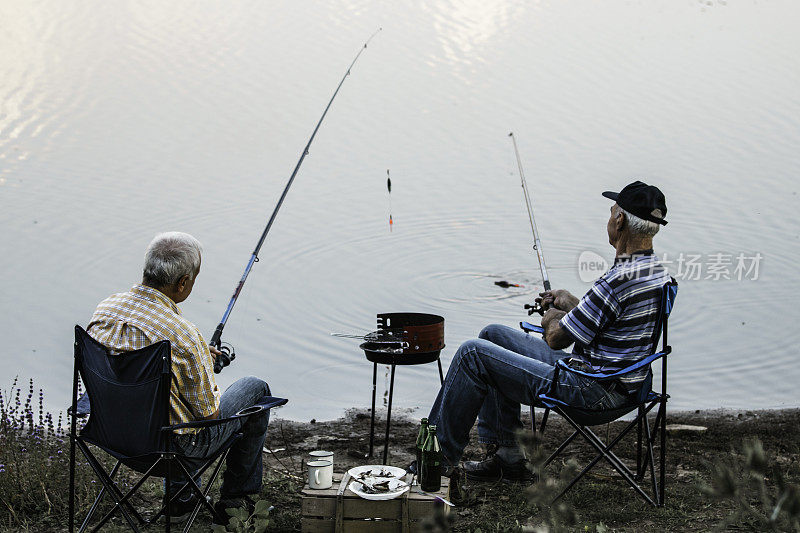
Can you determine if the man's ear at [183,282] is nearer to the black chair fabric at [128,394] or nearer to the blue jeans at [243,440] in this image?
the black chair fabric at [128,394]

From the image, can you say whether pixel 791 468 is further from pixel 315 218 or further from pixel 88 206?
pixel 88 206

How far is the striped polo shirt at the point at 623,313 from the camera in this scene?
2854 millimetres

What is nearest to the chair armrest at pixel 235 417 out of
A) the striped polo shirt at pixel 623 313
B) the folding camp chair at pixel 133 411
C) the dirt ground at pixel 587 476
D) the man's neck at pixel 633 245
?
the folding camp chair at pixel 133 411

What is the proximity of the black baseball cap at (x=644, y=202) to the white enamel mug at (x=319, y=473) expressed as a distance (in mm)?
1343

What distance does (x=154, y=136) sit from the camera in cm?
856

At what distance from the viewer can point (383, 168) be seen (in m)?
7.87

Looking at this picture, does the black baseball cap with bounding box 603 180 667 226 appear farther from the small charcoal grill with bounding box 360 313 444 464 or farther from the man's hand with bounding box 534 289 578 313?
the small charcoal grill with bounding box 360 313 444 464

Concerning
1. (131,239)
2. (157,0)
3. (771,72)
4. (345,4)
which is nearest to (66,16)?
(157,0)

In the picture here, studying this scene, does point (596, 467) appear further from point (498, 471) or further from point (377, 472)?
point (377, 472)

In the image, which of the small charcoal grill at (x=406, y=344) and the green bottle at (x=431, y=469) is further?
the small charcoal grill at (x=406, y=344)

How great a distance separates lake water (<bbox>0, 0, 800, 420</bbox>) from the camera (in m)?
5.54

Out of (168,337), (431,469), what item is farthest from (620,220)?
(168,337)

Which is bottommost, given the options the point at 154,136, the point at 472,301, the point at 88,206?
the point at 472,301

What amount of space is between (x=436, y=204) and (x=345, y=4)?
328 centimetres
